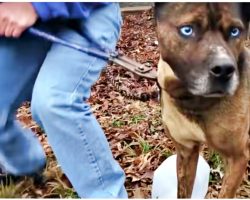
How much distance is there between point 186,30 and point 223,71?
30cm

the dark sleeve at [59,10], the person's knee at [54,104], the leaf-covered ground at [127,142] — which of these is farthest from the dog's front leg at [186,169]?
the dark sleeve at [59,10]

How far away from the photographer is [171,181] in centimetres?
421

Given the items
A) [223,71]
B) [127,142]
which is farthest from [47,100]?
[127,142]

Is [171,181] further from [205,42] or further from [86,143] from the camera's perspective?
[205,42]

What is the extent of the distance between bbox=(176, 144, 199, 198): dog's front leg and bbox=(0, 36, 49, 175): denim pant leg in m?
0.92

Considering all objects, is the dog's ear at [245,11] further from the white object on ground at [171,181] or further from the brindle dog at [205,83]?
the white object on ground at [171,181]

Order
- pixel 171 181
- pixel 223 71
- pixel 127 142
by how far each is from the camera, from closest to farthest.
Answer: pixel 223 71 → pixel 171 181 → pixel 127 142

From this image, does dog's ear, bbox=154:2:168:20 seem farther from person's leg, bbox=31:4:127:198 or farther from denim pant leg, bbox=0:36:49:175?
denim pant leg, bbox=0:36:49:175

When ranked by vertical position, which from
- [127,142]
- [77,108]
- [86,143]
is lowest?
[127,142]

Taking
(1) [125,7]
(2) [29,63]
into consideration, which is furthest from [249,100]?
(1) [125,7]

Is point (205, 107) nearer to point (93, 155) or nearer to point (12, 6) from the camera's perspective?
point (93, 155)

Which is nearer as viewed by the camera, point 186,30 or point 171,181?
point 186,30

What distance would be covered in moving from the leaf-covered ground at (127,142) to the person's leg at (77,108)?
2.55 feet

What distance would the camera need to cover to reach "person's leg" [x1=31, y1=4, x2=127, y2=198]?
3.25 metres
